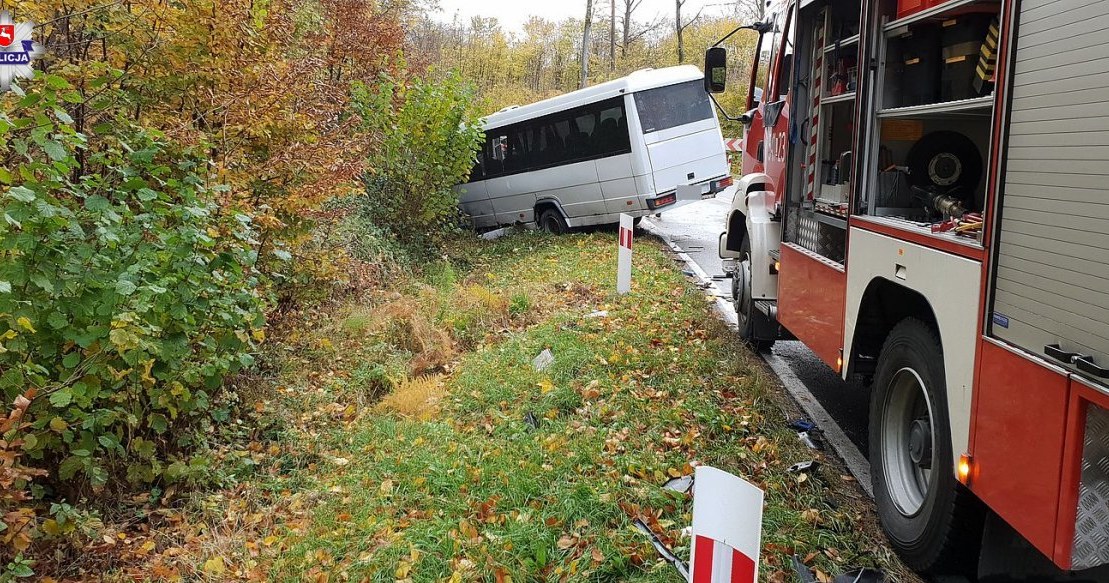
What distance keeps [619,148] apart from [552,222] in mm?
2686

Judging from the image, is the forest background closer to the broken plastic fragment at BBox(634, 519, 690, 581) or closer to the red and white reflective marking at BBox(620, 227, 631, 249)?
the broken plastic fragment at BBox(634, 519, 690, 581)

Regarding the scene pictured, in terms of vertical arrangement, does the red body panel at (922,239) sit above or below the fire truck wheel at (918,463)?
above

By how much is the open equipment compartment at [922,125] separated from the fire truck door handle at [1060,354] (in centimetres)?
142

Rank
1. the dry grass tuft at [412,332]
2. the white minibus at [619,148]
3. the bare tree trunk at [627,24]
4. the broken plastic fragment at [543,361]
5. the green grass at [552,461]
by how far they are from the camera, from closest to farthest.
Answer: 1. the green grass at [552,461]
2. the broken plastic fragment at [543,361]
3. the dry grass tuft at [412,332]
4. the white minibus at [619,148]
5. the bare tree trunk at [627,24]

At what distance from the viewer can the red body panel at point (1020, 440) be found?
2.46 meters

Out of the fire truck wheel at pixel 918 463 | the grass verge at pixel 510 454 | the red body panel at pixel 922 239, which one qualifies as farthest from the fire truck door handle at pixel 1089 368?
the grass verge at pixel 510 454

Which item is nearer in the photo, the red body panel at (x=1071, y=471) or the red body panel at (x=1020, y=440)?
the red body panel at (x=1071, y=471)

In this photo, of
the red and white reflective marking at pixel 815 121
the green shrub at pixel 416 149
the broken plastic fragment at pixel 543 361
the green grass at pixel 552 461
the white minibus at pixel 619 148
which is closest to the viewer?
the green grass at pixel 552 461

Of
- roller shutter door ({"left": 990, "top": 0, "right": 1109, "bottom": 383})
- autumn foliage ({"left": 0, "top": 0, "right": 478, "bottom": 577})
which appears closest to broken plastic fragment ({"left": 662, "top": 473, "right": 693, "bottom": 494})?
roller shutter door ({"left": 990, "top": 0, "right": 1109, "bottom": 383})

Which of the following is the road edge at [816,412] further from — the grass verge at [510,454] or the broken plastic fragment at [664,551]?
the broken plastic fragment at [664,551]

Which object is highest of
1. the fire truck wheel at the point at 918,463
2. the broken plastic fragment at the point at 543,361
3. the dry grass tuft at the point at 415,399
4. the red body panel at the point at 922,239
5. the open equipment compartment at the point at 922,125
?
the open equipment compartment at the point at 922,125

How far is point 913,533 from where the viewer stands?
348cm

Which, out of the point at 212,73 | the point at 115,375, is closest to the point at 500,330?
the point at 212,73

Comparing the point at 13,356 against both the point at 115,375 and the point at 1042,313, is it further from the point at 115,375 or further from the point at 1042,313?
the point at 1042,313
